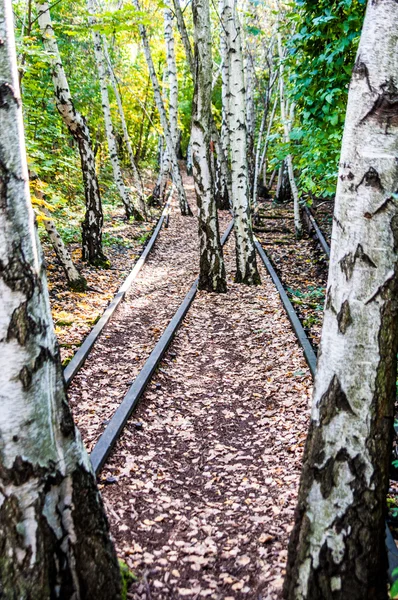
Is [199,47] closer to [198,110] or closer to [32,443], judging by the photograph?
[198,110]

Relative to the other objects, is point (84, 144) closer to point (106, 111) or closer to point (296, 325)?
point (106, 111)

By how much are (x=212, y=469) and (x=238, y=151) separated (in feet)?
24.0

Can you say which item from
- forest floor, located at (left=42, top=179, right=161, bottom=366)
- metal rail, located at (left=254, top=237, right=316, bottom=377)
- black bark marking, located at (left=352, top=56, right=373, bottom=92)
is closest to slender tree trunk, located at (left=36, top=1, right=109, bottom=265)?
forest floor, located at (left=42, top=179, right=161, bottom=366)

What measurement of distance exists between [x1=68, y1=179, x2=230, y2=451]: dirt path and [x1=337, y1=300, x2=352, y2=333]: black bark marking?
325 cm

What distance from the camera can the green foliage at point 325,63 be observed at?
537cm

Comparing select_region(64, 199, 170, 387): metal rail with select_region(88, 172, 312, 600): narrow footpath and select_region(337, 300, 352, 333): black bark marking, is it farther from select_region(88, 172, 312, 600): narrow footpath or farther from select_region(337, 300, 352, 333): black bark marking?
select_region(337, 300, 352, 333): black bark marking

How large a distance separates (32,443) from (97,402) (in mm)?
3400

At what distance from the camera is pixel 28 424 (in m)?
2.17

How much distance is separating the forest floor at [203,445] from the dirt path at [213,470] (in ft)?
Answer: 0.04

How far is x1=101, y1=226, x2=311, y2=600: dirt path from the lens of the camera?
3211 millimetres

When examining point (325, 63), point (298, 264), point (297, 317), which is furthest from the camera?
point (298, 264)

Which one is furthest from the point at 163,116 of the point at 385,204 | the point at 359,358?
the point at 359,358

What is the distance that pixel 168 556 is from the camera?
3.36 m

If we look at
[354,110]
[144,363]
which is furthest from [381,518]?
[144,363]
